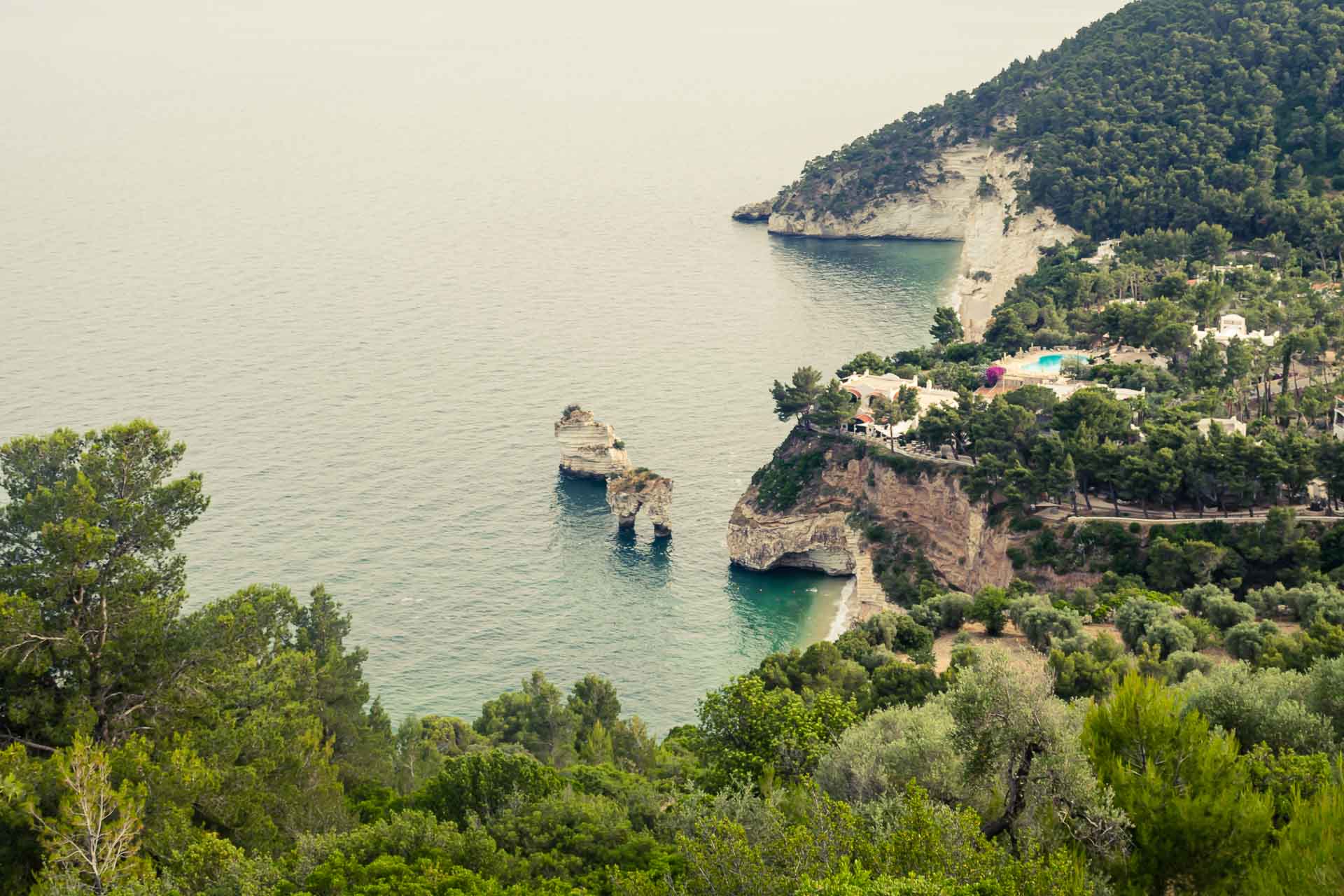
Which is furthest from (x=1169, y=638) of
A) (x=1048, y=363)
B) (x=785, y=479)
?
(x=1048, y=363)

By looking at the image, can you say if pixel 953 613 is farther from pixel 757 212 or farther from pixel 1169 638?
pixel 757 212

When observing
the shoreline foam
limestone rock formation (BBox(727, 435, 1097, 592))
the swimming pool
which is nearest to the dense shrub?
limestone rock formation (BBox(727, 435, 1097, 592))

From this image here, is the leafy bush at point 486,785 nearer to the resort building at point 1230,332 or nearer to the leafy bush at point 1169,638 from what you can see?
the leafy bush at point 1169,638

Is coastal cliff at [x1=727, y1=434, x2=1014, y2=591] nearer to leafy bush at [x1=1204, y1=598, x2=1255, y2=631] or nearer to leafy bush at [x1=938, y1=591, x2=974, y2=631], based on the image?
leafy bush at [x1=938, y1=591, x2=974, y2=631]

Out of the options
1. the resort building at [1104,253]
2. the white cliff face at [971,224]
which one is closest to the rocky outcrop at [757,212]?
the white cliff face at [971,224]

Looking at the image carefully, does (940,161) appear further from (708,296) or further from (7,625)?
(7,625)
